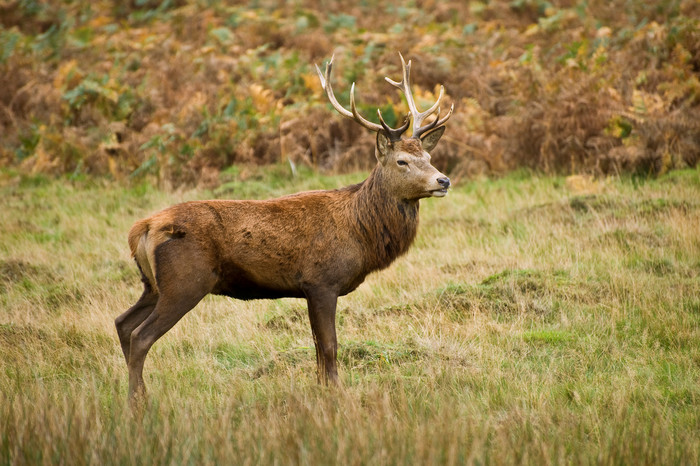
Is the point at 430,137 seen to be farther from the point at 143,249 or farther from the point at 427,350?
the point at 143,249

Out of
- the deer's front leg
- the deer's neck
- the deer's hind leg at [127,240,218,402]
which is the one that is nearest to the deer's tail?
the deer's hind leg at [127,240,218,402]

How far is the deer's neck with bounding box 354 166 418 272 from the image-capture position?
6215mm

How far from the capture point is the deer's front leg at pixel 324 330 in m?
5.77

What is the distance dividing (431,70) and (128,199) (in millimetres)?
6312

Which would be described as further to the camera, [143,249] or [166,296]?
[143,249]

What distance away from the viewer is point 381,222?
6273 millimetres

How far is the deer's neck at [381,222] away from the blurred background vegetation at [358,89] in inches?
234

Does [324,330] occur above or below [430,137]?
below

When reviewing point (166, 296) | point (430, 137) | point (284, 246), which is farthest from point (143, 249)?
point (430, 137)

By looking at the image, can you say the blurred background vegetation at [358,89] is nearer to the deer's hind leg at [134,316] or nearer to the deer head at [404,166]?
the deer head at [404,166]

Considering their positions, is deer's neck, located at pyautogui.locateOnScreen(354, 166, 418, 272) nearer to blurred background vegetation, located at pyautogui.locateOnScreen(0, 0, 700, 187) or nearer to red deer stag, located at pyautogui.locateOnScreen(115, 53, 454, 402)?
red deer stag, located at pyautogui.locateOnScreen(115, 53, 454, 402)

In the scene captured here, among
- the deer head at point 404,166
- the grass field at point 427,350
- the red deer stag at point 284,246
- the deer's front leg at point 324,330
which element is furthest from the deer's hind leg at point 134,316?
the deer head at point 404,166

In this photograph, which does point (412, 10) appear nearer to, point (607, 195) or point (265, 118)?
point (265, 118)

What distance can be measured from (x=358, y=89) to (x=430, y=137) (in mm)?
8006
